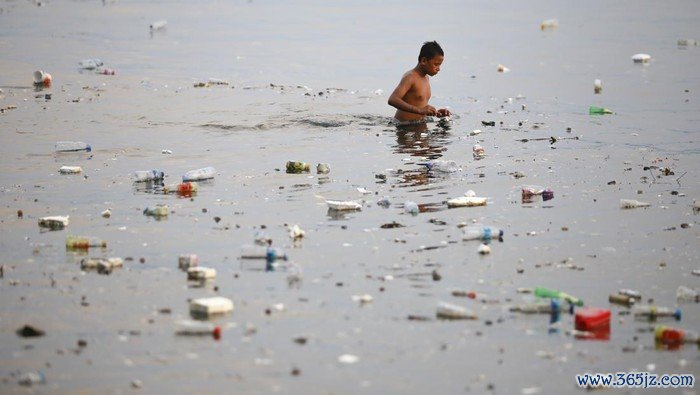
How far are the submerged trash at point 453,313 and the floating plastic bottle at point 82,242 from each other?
274 centimetres

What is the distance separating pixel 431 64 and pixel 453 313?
8.06m

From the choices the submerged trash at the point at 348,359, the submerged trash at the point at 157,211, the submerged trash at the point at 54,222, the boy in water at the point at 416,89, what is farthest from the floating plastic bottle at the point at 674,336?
the boy in water at the point at 416,89

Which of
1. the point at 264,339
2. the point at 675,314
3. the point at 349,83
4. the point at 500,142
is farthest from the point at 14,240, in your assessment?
the point at 349,83

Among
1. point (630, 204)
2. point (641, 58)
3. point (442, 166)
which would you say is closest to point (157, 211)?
point (442, 166)

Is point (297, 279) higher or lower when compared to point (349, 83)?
lower

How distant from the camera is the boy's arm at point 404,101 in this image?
13.8 metres

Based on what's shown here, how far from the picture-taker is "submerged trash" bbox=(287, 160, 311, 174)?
1105 centimetres

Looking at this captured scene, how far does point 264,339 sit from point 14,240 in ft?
9.61

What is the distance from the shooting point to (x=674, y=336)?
20.6 feet

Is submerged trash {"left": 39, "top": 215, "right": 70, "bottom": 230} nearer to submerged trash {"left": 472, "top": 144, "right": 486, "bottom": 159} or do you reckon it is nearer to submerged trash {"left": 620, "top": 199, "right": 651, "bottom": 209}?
submerged trash {"left": 620, "top": 199, "right": 651, "bottom": 209}

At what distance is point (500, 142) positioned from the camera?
12.9 meters

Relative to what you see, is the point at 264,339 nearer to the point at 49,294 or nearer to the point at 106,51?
the point at 49,294

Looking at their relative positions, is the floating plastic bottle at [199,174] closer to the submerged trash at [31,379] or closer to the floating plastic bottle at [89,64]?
the submerged trash at [31,379]

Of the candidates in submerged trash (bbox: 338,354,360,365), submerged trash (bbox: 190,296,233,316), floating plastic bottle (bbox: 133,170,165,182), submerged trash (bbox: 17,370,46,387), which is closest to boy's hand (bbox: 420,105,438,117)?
floating plastic bottle (bbox: 133,170,165,182)
